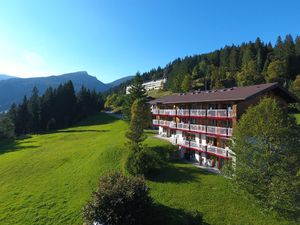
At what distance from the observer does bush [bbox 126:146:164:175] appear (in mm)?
34500

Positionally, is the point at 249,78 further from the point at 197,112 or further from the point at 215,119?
the point at 215,119

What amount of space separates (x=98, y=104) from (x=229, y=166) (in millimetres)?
115261

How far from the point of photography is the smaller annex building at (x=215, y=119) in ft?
109

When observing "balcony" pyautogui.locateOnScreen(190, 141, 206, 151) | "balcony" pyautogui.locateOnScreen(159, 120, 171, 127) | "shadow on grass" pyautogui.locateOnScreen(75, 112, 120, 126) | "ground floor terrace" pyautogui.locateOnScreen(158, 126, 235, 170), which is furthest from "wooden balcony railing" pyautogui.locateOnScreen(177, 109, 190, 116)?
"shadow on grass" pyautogui.locateOnScreen(75, 112, 120, 126)

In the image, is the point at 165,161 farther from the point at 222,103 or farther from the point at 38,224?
the point at 38,224

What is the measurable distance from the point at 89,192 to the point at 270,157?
21099 millimetres

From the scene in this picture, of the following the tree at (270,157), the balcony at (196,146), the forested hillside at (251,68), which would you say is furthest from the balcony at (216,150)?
the forested hillside at (251,68)

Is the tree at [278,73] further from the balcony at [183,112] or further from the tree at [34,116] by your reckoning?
the tree at [34,116]

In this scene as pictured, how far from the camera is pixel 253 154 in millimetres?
21609

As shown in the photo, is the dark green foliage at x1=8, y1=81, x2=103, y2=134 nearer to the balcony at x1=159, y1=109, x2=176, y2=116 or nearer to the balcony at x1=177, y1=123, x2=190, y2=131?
the balcony at x1=159, y1=109, x2=176, y2=116

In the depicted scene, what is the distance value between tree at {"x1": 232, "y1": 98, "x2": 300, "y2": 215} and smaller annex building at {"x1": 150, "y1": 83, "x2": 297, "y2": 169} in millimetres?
7355

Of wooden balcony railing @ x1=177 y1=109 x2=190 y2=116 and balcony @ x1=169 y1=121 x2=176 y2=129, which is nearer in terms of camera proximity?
wooden balcony railing @ x1=177 y1=109 x2=190 y2=116

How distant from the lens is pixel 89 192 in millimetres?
31484

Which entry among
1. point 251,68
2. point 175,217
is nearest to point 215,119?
point 175,217
